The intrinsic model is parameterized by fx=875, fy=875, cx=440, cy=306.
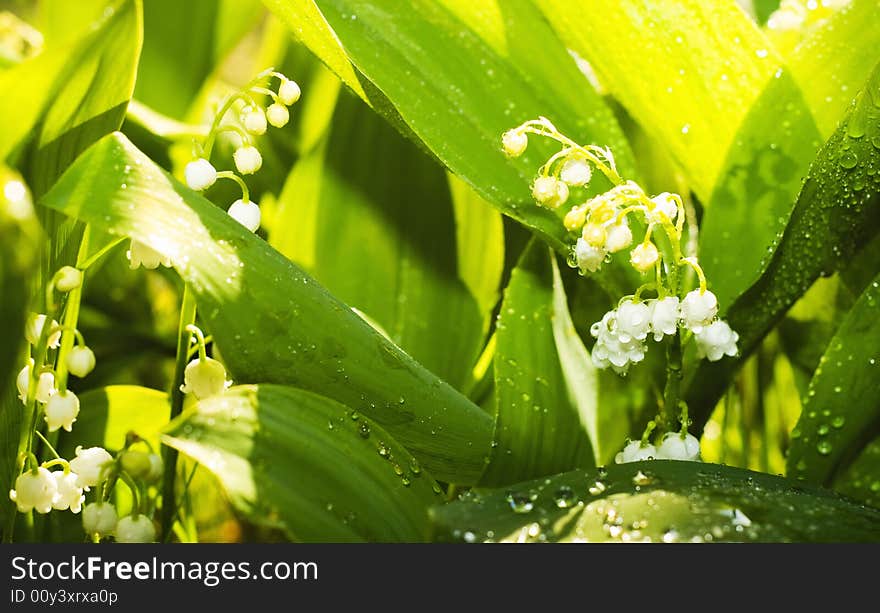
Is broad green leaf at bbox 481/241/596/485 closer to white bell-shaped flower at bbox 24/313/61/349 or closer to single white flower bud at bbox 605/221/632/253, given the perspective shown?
single white flower bud at bbox 605/221/632/253

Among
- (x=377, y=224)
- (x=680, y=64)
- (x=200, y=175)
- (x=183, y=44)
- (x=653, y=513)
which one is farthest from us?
(x=183, y=44)

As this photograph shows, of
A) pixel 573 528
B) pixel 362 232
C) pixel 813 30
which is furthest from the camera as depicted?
pixel 362 232

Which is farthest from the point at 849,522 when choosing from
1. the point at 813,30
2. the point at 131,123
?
the point at 131,123

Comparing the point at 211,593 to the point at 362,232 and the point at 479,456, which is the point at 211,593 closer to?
the point at 479,456

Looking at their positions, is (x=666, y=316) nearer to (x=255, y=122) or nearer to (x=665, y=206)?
(x=665, y=206)

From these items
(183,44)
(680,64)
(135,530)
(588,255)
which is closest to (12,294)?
(135,530)

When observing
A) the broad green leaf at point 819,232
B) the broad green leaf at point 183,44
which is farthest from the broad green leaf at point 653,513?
the broad green leaf at point 183,44
